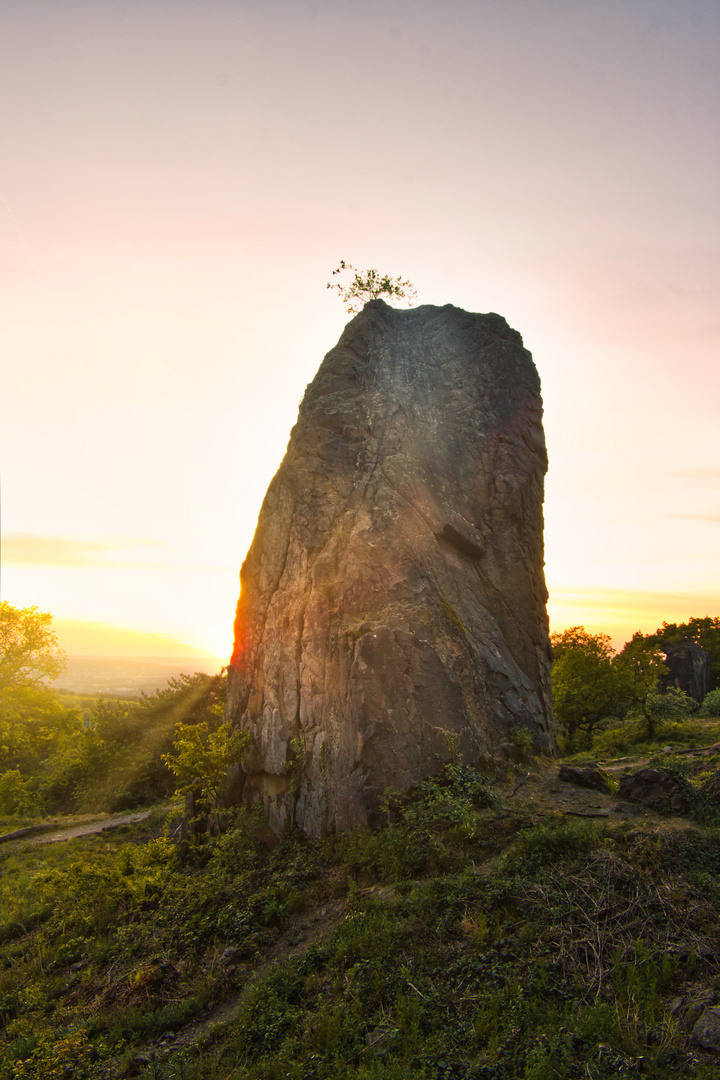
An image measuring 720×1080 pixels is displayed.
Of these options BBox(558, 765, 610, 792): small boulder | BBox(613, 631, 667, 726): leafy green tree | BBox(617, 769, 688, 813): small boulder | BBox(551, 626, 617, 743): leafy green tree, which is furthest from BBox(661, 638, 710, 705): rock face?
BBox(617, 769, 688, 813): small boulder

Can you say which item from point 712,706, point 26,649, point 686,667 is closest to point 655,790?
point 712,706

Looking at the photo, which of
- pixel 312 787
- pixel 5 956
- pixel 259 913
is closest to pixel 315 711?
pixel 312 787

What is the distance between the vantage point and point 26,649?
40.8 metres

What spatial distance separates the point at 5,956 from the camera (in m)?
13.6

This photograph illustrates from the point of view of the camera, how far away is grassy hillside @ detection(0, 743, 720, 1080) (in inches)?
302

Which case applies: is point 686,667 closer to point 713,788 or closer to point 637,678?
point 637,678

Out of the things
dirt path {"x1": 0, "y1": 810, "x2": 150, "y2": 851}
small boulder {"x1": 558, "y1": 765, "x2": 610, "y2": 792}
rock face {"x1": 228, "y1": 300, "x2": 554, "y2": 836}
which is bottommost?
dirt path {"x1": 0, "y1": 810, "x2": 150, "y2": 851}

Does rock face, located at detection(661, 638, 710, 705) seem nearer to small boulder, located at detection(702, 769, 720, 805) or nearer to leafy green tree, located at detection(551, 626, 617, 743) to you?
leafy green tree, located at detection(551, 626, 617, 743)

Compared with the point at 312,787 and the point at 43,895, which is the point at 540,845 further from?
the point at 43,895

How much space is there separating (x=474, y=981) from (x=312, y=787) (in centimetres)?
766

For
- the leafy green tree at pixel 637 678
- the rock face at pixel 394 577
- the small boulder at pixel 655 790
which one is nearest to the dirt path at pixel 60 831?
the rock face at pixel 394 577

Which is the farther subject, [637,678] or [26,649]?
[26,649]

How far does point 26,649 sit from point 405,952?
40.8 meters

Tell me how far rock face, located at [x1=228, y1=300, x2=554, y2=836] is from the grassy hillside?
185cm
